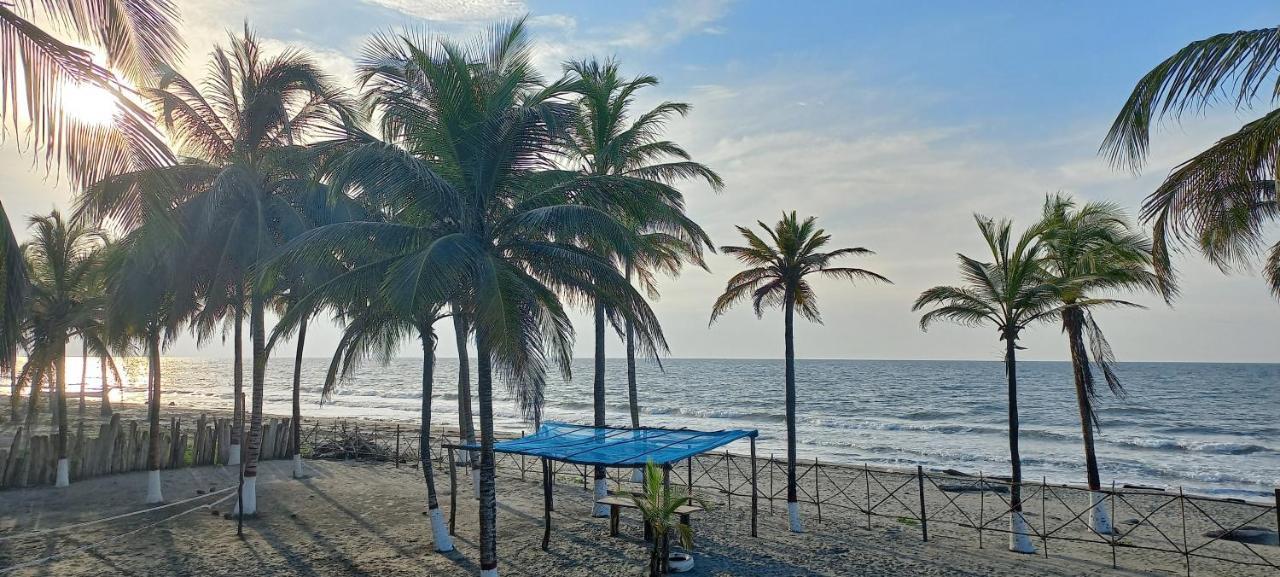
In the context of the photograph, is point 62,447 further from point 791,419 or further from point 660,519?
point 791,419

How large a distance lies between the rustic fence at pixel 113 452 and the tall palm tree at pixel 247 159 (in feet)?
17.9

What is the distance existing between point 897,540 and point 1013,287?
6.55 m

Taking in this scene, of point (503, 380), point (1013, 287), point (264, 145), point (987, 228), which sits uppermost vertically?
point (264, 145)

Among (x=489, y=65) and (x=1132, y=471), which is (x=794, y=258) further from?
(x=1132, y=471)

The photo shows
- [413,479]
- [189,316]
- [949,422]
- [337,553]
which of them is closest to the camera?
[337,553]

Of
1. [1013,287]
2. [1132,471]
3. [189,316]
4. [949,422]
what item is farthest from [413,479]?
[949,422]

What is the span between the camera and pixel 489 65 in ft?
41.6

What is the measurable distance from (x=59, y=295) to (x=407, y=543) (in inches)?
585

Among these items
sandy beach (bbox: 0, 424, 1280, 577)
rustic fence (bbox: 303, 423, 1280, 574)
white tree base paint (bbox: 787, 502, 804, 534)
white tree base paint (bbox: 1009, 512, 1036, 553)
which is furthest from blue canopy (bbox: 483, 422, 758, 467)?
white tree base paint (bbox: 1009, 512, 1036, 553)

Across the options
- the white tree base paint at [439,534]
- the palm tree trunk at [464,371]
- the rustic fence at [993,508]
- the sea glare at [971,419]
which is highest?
the palm tree trunk at [464,371]

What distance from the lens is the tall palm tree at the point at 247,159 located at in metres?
16.6

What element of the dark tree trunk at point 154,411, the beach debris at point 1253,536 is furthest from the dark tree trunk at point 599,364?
the beach debris at point 1253,536

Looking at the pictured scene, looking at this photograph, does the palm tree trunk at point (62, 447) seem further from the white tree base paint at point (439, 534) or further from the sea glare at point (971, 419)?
the white tree base paint at point (439, 534)

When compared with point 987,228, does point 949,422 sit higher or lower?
lower
